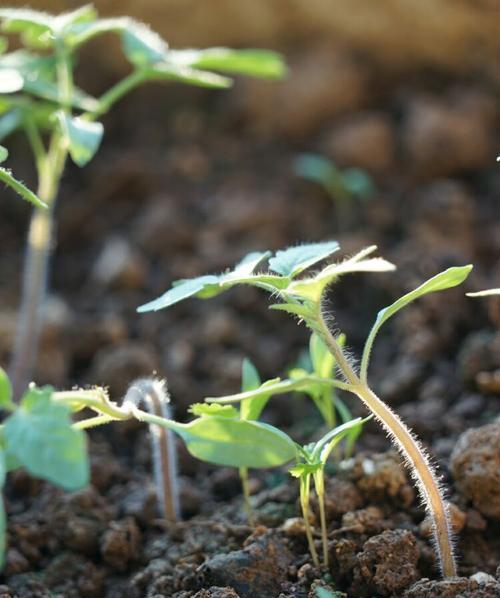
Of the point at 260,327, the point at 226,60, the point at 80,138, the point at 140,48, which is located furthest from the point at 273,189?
the point at 80,138

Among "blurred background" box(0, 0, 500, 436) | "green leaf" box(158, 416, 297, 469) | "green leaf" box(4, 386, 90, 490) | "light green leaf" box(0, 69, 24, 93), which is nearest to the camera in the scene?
"green leaf" box(4, 386, 90, 490)

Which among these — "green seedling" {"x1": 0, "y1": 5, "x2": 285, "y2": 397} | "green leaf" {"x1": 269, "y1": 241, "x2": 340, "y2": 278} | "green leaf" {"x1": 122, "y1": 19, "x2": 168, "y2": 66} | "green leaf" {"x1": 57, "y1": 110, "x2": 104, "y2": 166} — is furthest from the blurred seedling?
"green leaf" {"x1": 269, "y1": 241, "x2": 340, "y2": 278}

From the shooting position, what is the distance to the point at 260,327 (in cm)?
185

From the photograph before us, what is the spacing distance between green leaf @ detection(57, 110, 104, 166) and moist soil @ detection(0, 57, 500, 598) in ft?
1.88

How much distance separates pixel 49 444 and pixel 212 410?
0.25 metres

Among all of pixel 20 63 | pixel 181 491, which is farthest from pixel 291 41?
pixel 181 491

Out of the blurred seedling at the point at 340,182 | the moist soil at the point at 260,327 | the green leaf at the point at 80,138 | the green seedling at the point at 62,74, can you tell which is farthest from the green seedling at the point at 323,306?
the blurred seedling at the point at 340,182

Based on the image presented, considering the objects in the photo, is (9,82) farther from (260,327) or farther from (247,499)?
(260,327)

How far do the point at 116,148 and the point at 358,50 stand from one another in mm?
798

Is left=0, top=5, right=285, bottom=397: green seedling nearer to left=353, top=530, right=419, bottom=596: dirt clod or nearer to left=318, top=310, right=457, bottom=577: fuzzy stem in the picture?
left=318, top=310, right=457, bottom=577: fuzzy stem

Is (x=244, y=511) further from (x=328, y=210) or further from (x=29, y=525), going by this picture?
(x=328, y=210)

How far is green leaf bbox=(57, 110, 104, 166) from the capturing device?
1.12 metres

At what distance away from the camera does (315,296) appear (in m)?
0.91

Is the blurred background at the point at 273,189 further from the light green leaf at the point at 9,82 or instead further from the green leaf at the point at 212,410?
the light green leaf at the point at 9,82
